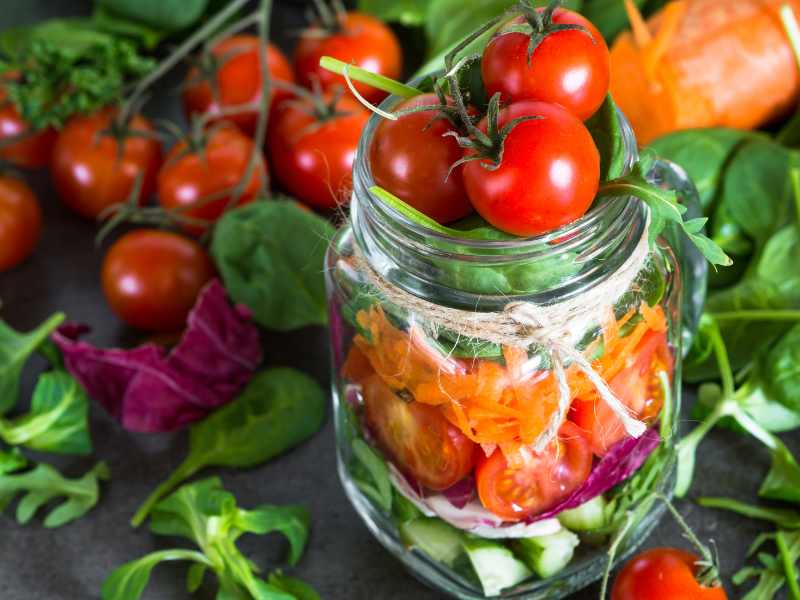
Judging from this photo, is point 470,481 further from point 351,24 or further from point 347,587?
point 351,24

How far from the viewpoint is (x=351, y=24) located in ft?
3.90

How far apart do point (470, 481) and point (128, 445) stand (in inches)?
14.9

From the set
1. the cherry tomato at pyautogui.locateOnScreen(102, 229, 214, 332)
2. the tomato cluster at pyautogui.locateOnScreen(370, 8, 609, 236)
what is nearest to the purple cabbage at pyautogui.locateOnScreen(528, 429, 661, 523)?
the tomato cluster at pyautogui.locateOnScreen(370, 8, 609, 236)

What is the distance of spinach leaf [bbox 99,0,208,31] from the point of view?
1245 millimetres

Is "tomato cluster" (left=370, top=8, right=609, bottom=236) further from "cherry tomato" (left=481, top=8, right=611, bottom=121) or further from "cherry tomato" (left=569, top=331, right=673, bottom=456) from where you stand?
"cherry tomato" (left=569, top=331, right=673, bottom=456)

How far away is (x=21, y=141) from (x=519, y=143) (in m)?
0.80

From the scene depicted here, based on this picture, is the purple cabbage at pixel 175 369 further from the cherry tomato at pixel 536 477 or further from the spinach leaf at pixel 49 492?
the cherry tomato at pixel 536 477

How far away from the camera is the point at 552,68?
563 mm

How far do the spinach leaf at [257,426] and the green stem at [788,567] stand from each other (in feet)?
1.30

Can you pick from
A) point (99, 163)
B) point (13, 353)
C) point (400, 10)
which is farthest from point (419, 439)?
point (400, 10)

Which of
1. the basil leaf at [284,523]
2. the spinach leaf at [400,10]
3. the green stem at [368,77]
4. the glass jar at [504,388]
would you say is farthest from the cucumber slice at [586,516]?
the spinach leaf at [400,10]

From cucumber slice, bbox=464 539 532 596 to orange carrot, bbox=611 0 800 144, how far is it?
527 millimetres

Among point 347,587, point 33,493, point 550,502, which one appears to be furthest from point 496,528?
point 33,493

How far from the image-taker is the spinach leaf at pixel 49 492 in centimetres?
85
